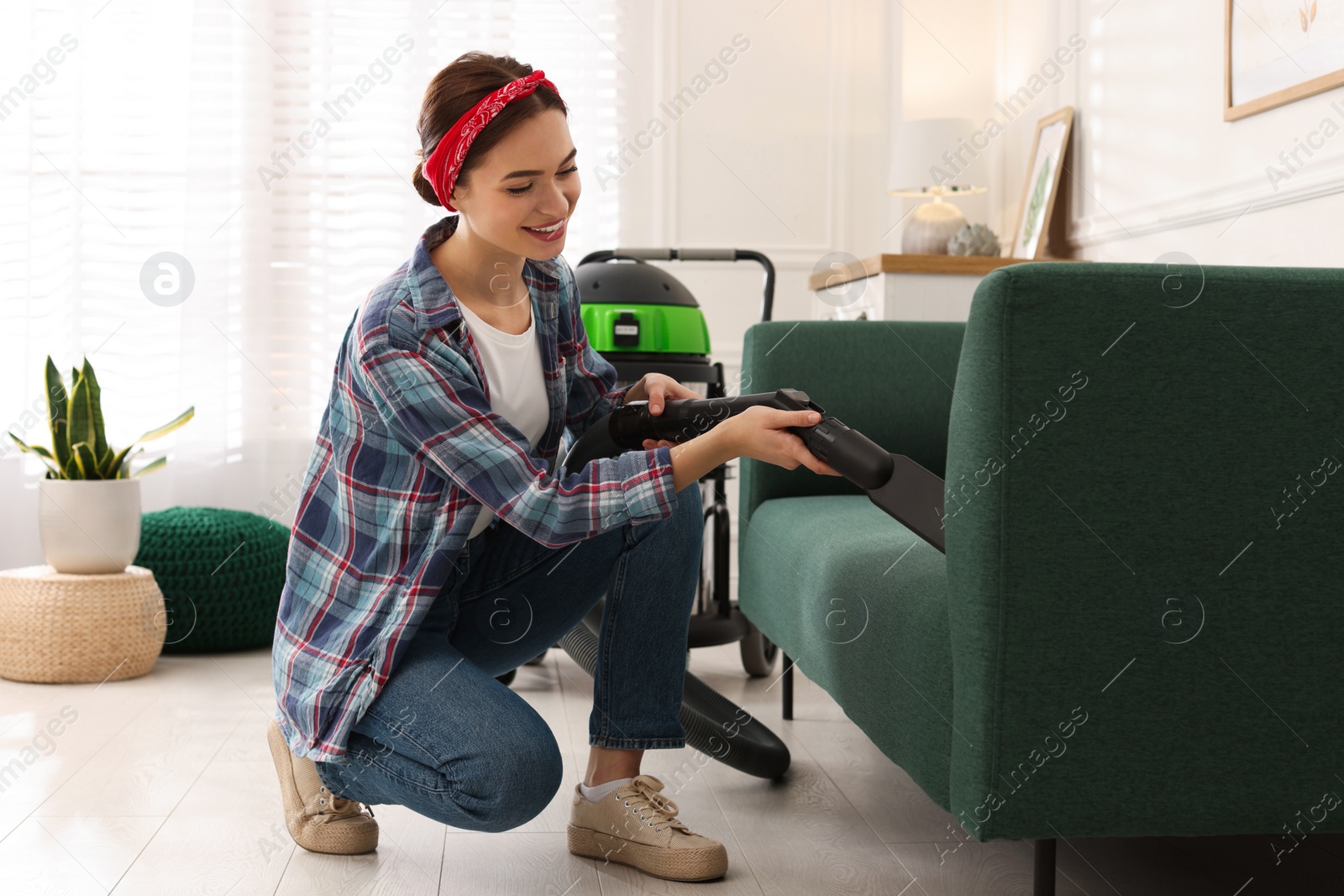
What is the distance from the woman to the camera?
1175 mm

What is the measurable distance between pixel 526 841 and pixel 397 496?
1.60 ft

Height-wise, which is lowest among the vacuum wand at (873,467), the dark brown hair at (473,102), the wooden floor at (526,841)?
the wooden floor at (526,841)

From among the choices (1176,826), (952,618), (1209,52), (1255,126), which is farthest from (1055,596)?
(1209,52)

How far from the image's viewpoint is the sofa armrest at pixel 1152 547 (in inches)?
37.1

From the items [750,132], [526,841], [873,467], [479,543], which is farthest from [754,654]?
[750,132]

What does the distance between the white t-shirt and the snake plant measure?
4.57 ft

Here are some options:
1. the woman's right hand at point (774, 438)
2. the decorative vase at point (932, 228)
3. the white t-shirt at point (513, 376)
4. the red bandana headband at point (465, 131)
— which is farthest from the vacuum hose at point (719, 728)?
the decorative vase at point (932, 228)

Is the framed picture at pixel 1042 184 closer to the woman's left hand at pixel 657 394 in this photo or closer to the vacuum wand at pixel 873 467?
the woman's left hand at pixel 657 394

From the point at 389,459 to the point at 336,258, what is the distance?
235 cm

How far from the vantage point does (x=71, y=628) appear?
2.25 meters

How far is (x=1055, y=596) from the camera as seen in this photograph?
0.96 m

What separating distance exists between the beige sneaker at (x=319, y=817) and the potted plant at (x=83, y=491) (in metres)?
1.16

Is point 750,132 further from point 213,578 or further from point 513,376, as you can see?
point 513,376

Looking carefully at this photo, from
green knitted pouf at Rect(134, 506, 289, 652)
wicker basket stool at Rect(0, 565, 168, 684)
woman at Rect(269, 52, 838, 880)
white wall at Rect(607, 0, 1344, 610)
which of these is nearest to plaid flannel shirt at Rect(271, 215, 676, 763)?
woman at Rect(269, 52, 838, 880)
